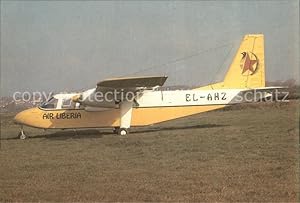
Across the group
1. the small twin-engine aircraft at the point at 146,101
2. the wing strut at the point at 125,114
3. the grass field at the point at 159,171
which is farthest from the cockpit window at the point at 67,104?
the grass field at the point at 159,171

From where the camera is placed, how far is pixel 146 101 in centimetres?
1723

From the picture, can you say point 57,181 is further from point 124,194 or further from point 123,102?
point 123,102

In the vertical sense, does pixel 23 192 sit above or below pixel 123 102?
below

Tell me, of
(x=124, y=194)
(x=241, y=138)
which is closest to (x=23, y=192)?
(x=124, y=194)

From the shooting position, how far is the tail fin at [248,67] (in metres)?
18.1

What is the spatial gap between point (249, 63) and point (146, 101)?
5087 mm

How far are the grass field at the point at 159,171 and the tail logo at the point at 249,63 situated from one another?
649 cm

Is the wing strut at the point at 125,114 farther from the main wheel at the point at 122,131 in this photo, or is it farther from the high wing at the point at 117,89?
the high wing at the point at 117,89

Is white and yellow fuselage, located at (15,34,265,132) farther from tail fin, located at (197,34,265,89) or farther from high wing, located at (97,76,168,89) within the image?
high wing, located at (97,76,168,89)

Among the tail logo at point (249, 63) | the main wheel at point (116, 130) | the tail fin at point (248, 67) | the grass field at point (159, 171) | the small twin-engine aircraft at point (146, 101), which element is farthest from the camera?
the tail logo at point (249, 63)

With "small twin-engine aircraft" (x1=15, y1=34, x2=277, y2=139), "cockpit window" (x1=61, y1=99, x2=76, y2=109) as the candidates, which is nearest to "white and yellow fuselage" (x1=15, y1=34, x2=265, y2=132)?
"small twin-engine aircraft" (x1=15, y1=34, x2=277, y2=139)

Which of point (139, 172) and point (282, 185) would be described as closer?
point (282, 185)

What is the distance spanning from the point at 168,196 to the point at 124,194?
67 centimetres

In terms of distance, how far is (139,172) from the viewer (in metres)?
7.65
